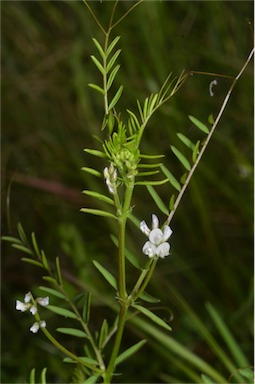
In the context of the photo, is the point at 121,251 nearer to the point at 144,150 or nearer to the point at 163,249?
the point at 163,249

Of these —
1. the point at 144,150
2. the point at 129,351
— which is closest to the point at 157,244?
the point at 129,351

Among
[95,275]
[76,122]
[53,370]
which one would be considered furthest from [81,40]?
[53,370]

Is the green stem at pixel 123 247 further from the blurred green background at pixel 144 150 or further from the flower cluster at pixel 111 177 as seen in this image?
the blurred green background at pixel 144 150

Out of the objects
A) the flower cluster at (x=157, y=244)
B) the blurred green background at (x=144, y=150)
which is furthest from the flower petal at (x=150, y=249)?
the blurred green background at (x=144, y=150)

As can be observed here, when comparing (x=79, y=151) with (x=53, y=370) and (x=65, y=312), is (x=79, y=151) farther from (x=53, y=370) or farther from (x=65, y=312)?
(x=65, y=312)

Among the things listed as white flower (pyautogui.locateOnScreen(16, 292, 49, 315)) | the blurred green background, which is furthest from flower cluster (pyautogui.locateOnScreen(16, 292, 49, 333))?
the blurred green background

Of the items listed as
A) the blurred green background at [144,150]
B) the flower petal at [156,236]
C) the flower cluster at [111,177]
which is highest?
the flower cluster at [111,177]
